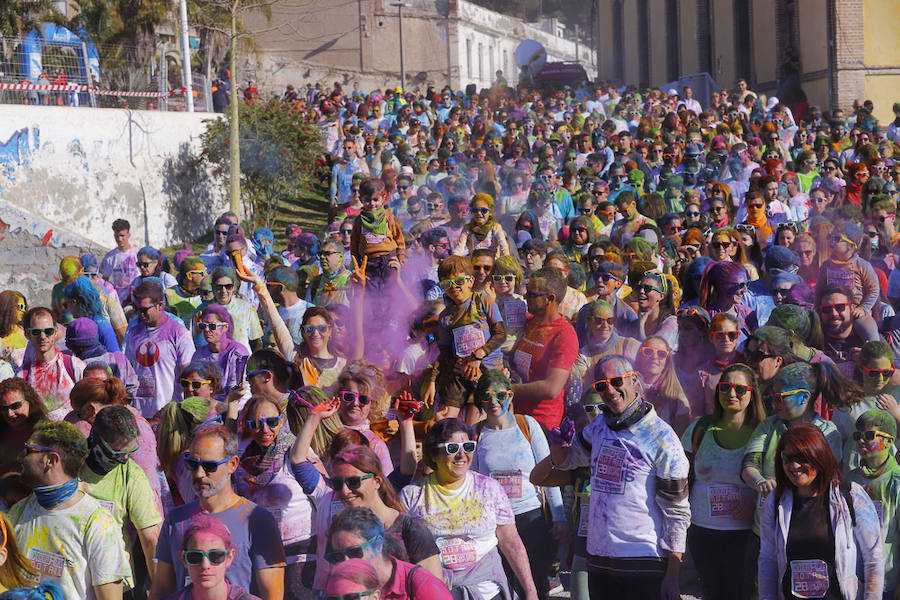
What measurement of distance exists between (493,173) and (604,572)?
10.4 metres

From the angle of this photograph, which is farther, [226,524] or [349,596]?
[226,524]

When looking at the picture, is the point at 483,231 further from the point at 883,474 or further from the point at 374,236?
the point at 883,474

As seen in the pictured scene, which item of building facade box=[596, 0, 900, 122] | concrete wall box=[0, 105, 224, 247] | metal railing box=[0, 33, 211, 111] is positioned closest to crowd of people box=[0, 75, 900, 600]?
concrete wall box=[0, 105, 224, 247]

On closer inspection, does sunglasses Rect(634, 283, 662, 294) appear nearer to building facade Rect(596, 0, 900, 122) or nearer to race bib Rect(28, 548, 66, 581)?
race bib Rect(28, 548, 66, 581)

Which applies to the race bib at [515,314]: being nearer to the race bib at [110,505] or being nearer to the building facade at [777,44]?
the race bib at [110,505]

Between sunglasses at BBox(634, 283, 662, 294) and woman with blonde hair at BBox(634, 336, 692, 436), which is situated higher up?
sunglasses at BBox(634, 283, 662, 294)

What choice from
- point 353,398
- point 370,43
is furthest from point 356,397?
point 370,43

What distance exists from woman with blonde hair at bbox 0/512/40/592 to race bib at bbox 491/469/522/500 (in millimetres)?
2231

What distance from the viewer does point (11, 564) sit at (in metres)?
4.85

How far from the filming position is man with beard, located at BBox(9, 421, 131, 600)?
16.5 ft

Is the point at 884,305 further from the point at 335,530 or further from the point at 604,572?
the point at 335,530

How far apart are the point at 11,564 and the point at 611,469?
2543 millimetres

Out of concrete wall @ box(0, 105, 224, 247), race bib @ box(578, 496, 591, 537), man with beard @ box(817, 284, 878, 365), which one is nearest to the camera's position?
race bib @ box(578, 496, 591, 537)

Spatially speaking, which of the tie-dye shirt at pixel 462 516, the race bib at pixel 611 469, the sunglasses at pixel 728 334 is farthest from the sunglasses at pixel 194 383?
the sunglasses at pixel 728 334
